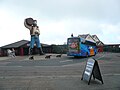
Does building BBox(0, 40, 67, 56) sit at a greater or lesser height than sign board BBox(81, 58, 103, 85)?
greater

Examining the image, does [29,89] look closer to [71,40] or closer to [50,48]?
[71,40]

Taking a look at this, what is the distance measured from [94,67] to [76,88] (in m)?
1.38

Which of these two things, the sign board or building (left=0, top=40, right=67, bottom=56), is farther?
building (left=0, top=40, right=67, bottom=56)

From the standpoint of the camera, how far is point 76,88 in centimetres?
830

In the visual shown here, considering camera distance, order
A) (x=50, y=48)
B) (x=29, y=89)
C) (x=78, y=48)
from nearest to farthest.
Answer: (x=29, y=89)
(x=78, y=48)
(x=50, y=48)

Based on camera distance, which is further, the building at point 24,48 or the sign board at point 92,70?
the building at point 24,48

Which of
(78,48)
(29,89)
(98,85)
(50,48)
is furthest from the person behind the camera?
(50,48)

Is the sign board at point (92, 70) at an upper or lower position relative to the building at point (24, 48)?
lower

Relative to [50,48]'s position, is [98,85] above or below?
below

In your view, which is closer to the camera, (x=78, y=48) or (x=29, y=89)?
(x=29, y=89)

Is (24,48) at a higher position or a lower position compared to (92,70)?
higher

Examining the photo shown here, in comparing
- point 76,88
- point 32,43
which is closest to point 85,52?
point 32,43

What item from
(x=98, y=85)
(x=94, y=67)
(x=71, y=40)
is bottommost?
(x=98, y=85)

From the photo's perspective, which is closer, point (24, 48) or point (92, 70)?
point (92, 70)
